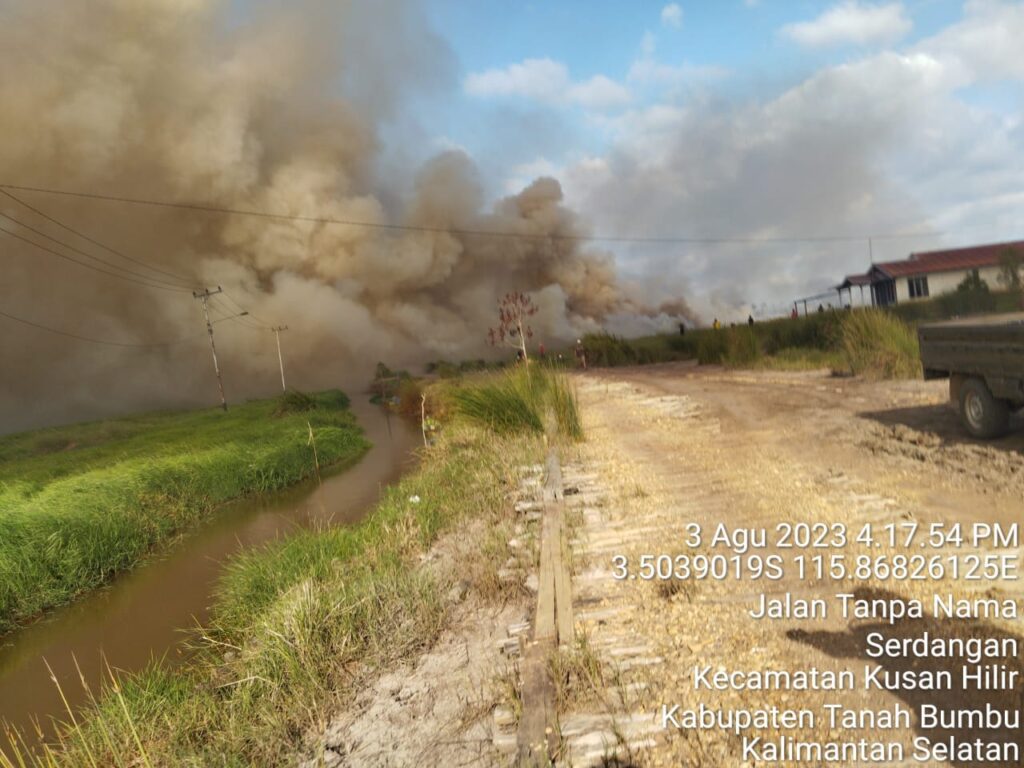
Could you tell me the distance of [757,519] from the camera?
19.2ft

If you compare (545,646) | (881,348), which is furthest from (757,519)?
(881,348)

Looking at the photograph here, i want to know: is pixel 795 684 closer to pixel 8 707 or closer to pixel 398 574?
pixel 398 574

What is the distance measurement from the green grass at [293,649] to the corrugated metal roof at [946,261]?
37767 mm

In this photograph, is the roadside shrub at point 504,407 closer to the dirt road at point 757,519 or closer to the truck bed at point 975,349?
the dirt road at point 757,519

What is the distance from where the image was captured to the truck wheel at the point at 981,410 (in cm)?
737

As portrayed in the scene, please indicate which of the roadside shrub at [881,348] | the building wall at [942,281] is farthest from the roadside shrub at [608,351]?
the roadside shrub at [881,348]

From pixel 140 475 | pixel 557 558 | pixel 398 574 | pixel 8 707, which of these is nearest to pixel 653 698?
pixel 557 558

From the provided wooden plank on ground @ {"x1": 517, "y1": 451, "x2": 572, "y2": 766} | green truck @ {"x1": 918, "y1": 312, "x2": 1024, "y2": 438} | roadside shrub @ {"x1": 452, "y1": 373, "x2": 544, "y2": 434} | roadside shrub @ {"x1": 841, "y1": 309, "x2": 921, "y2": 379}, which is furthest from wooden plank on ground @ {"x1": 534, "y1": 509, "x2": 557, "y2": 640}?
roadside shrub @ {"x1": 841, "y1": 309, "x2": 921, "y2": 379}

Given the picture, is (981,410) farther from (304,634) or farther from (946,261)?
(946,261)

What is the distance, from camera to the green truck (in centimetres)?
694

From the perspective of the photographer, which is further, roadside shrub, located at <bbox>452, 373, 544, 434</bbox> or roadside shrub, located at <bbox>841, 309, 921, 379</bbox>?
roadside shrub, located at <bbox>841, 309, 921, 379</bbox>

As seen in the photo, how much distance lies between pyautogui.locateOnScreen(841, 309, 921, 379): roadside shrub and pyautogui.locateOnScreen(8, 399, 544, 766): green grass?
333 inches

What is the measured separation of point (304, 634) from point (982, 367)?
7436 mm

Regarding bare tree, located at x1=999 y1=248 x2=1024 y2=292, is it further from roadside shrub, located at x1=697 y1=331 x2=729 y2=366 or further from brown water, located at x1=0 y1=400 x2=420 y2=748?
brown water, located at x1=0 y1=400 x2=420 y2=748
